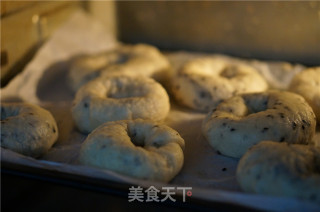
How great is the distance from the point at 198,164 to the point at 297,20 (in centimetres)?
114

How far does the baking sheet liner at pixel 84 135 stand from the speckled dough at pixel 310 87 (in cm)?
17

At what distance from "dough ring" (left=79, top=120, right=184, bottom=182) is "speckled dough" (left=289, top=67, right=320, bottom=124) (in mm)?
624

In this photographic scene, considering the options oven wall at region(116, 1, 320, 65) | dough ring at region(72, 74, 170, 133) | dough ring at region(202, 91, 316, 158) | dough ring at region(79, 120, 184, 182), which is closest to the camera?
dough ring at region(79, 120, 184, 182)

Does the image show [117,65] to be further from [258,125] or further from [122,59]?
[258,125]

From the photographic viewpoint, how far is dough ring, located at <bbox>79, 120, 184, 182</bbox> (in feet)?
3.83

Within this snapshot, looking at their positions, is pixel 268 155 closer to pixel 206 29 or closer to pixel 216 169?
pixel 216 169

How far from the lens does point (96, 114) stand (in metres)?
1.52

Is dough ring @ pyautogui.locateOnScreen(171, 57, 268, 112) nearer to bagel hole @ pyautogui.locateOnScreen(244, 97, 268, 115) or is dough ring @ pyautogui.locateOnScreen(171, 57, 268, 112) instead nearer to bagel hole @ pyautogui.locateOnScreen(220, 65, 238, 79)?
bagel hole @ pyautogui.locateOnScreen(220, 65, 238, 79)

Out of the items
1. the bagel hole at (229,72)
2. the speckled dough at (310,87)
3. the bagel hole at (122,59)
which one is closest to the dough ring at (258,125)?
the speckled dough at (310,87)

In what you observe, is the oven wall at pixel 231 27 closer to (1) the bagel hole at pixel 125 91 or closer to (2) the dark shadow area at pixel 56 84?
(2) the dark shadow area at pixel 56 84

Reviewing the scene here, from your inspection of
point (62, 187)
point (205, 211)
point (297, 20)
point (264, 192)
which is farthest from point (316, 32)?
point (62, 187)

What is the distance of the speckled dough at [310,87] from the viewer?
62.9 inches

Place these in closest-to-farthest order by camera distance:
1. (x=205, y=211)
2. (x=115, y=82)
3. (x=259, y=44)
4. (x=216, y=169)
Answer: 1. (x=205, y=211)
2. (x=216, y=169)
3. (x=115, y=82)
4. (x=259, y=44)

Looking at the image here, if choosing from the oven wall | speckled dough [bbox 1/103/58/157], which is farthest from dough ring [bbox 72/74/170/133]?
the oven wall
